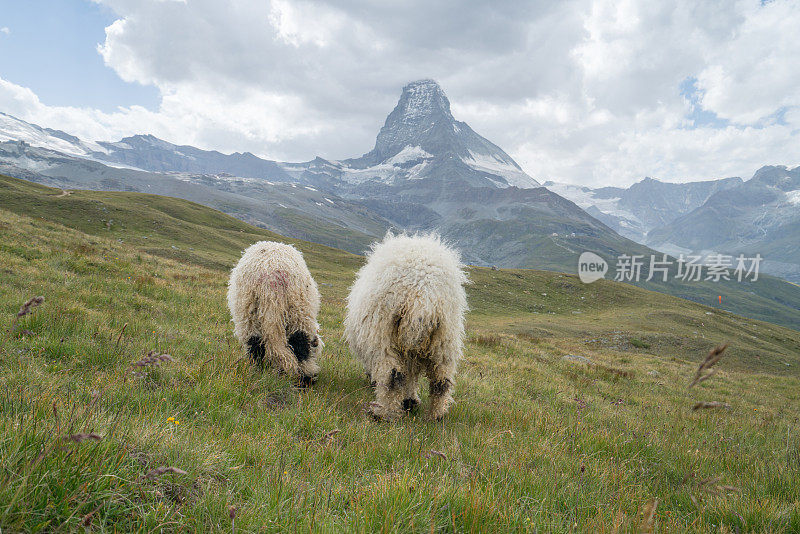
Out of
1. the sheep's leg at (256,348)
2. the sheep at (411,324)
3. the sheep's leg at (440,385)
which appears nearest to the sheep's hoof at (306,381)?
the sheep's leg at (256,348)

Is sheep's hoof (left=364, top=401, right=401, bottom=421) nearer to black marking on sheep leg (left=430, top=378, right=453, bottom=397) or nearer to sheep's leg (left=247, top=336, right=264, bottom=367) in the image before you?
black marking on sheep leg (left=430, top=378, right=453, bottom=397)

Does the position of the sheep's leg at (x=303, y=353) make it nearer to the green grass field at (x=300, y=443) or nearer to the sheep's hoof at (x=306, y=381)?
the sheep's hoof at (x=306, y=381)

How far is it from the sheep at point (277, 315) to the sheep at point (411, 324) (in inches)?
44.9

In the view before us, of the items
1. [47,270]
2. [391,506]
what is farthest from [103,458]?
[47,270]

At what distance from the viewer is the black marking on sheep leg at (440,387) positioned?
6160 mm

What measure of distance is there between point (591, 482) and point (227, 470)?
349cm

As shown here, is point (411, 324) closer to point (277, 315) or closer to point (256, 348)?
point (277, 315)

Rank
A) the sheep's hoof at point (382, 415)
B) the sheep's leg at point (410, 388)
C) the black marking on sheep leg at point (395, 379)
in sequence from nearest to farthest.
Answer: the sheep's hoof at point (382, 415), the black marking on sheep leg at point (395, 379), the sheep's leg at point (410, 388)

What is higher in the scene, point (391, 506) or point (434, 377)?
point (391, 506)

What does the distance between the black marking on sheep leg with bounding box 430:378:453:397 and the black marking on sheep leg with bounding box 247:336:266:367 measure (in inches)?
121

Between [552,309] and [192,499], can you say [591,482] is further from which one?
[552,309]

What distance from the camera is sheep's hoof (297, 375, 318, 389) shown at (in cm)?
650

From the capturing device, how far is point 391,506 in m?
2.38

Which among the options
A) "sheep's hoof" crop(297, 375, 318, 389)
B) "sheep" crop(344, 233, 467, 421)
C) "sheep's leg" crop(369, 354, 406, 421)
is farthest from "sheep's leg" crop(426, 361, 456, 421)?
"sheep's hoof" crop(297, 375, 318, 389)
